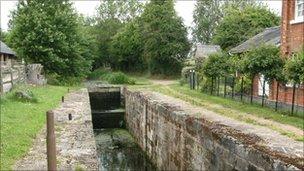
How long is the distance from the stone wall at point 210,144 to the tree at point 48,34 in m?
17.1

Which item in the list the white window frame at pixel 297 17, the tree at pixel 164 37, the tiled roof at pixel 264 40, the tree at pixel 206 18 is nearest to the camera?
the white window frame at pixel 297 17

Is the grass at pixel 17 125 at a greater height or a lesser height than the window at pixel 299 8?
lesser

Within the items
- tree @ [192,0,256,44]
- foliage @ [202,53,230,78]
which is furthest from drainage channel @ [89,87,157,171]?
tree @ [192,0,256,44]

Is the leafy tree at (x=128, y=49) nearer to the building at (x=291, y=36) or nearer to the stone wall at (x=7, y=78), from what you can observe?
the stone wall at (x=7, y=78)

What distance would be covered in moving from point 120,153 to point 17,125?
927 centimetres

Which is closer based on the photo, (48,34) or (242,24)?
(48,34)

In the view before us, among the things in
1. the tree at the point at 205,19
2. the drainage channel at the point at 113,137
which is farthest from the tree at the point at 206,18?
the drainage channel at the point at 113,137

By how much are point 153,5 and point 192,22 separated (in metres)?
15.9

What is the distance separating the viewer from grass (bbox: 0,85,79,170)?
32.8 ft

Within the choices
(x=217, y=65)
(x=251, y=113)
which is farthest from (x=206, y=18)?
(x=251, y=113)

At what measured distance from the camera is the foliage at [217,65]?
2535cm

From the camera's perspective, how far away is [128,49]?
64.0 m

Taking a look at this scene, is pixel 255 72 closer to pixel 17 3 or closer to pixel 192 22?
pixel 17 3

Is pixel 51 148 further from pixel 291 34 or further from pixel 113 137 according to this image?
pixel 113 137
